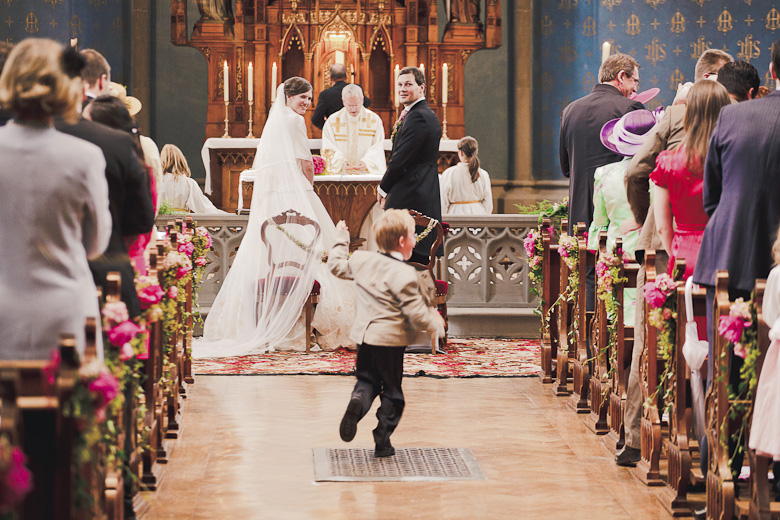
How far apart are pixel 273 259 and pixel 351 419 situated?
12.6 ft

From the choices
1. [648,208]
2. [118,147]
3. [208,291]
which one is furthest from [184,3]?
[118,147]

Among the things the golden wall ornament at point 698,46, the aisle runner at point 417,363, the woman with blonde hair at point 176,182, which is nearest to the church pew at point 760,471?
the aisle runner at point 417,363

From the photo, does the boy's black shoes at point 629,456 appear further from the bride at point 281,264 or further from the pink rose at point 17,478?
the bride at point 281,264

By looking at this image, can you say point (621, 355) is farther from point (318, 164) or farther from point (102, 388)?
point (318, 164)

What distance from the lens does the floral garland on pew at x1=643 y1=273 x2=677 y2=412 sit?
14.4 ft

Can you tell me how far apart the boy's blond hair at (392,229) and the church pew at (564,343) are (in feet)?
6.71

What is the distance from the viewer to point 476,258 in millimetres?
9789

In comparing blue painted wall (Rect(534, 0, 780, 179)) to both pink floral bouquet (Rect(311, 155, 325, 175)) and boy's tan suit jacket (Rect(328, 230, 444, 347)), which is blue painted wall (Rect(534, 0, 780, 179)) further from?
boy's tan suit jacket (Rect(328, 230, 444, 347))

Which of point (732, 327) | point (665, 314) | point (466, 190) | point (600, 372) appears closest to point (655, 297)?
point (665, 314)

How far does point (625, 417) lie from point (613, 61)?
110 inches

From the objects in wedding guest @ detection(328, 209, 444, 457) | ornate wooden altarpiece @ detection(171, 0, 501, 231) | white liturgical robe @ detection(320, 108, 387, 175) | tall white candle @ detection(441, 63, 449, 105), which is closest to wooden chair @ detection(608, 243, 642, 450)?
wedding guest @ detection(328, 209, 444, 457)

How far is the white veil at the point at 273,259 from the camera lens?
851cm

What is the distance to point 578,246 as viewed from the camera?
20.8 ft

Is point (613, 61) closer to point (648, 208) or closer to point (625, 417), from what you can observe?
point (648, 208)
